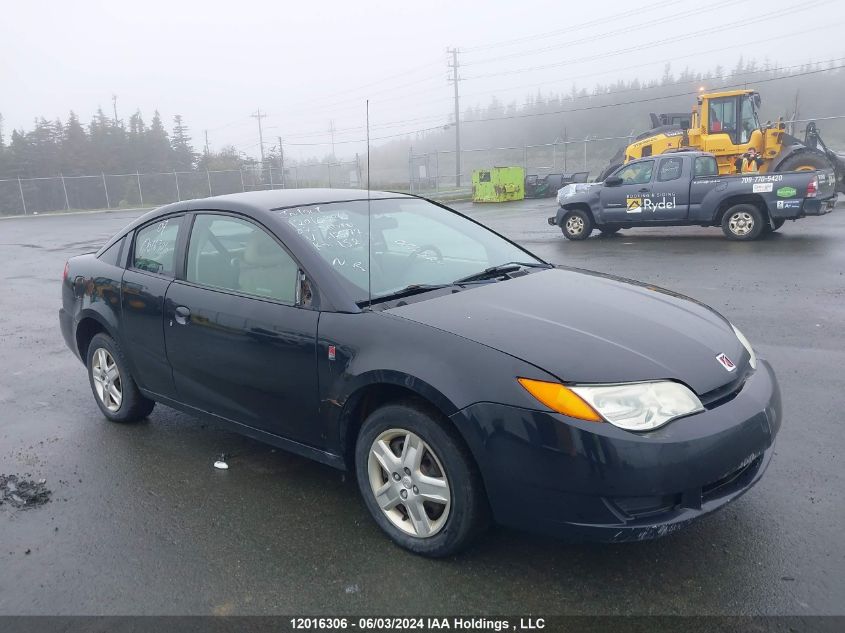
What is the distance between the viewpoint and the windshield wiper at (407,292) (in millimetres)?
3334

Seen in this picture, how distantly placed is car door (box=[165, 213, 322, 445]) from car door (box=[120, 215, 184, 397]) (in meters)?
0.13

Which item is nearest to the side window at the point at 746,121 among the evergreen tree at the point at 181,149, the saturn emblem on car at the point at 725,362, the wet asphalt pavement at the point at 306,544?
the wet asphalt pavement at the point at 306,544

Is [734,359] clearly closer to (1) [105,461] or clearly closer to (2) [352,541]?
(2) [352,541]

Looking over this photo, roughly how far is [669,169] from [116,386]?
11.5 metres

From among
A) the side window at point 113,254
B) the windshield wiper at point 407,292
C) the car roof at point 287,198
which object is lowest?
the windshield wiper at point 407,292

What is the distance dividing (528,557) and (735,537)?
0.95 metres

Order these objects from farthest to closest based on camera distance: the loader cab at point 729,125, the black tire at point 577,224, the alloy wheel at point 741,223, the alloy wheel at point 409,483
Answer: the loader cab at point 729,125
the black tire at point 577,224
the alloy wheel at point 741,223
the alloy wheel at point 409,483

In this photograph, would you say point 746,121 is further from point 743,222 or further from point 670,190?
point 743,222

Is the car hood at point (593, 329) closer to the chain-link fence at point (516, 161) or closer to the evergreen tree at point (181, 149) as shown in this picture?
the chain-link fence at point (516, 161)

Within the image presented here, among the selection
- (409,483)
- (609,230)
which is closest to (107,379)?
(409,483)

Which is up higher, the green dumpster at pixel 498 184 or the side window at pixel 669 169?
the side window at pixel 669 169

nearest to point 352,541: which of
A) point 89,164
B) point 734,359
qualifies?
point 734,359

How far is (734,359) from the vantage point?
3055mm

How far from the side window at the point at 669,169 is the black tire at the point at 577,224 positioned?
1704mm
